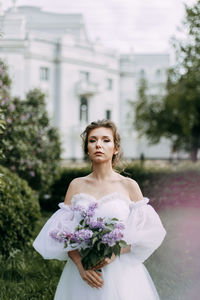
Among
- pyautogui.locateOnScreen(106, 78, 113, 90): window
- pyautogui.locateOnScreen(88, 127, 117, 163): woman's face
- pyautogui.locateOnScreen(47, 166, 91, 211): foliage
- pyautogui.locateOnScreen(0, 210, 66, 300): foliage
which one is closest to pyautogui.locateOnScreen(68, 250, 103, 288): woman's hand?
pyautogui.locateOnScreen(88, 127, 117, 163): woman's face

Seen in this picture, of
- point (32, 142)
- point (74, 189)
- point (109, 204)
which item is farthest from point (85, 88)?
point (109, 204)

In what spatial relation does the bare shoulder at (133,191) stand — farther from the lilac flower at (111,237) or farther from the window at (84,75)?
the window at (84,75)

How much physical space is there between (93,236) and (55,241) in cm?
38

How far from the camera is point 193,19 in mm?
8758

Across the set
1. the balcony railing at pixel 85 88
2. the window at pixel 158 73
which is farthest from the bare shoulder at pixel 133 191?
the window at pixel 158 73

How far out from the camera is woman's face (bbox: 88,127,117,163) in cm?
304

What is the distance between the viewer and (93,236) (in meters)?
2.69

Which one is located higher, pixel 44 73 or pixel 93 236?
pixel 44 73

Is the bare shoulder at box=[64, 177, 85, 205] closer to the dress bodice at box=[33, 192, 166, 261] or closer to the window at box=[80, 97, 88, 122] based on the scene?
the dress bodice at box=[33, 192, 166, 261]

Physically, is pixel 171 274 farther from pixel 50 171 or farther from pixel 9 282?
pixel 50 171

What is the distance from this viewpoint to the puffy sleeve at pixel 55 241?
2922 millimetres

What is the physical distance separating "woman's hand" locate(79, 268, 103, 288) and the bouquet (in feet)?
0.12

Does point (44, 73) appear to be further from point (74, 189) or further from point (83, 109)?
point (74, 189)

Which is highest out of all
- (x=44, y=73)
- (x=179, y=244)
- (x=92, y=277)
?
(x=44, y=73)
